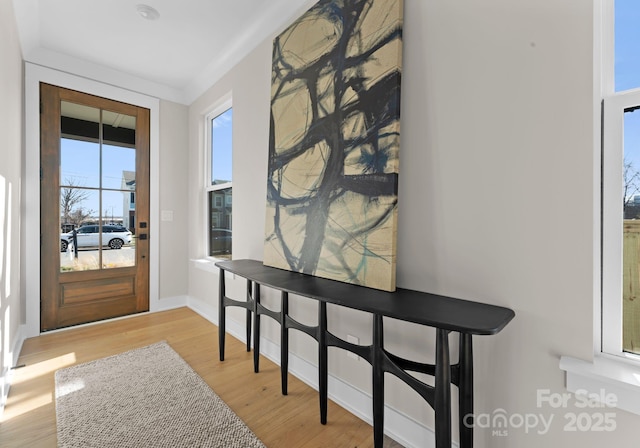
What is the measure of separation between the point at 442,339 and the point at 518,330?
0.35m

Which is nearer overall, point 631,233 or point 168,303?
point 631,233

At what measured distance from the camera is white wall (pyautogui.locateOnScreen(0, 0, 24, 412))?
1.80 m

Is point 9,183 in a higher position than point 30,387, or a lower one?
higher

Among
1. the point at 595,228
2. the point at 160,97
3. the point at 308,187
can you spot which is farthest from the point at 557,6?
the point at 160,97

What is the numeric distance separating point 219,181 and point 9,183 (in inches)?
66.5

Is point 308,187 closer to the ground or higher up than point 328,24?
closer to the ground

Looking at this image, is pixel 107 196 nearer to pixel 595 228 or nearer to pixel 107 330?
pixel 107 330

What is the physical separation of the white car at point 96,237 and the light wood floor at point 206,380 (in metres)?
0.87

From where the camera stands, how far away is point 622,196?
0.99 m

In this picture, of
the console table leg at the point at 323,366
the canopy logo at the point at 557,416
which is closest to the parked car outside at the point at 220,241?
the console table leg at the point at 323,366

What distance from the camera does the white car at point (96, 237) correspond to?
2994 mm

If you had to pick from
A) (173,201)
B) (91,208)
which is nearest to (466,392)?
(173,201)

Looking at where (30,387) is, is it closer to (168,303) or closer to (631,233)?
(168,303)

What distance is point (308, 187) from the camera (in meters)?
1.87
